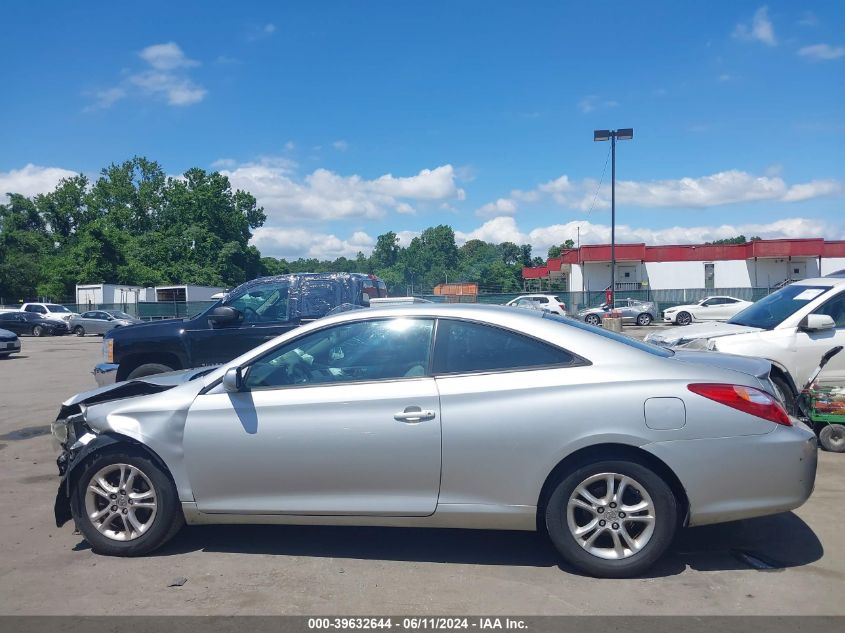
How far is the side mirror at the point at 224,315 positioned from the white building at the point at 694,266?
47.8m

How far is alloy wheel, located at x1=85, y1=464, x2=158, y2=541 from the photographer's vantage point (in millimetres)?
4375

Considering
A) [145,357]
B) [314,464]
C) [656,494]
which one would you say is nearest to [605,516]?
[656,494]

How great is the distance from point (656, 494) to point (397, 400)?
1633 millimetres

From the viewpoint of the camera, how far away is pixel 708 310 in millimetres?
32219

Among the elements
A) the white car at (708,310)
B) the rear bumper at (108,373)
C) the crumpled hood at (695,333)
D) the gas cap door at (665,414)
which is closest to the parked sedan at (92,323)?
the white car at (708,310)

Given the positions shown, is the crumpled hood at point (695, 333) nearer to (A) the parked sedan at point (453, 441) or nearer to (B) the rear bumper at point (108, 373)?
(A) the parked sedan at point (453, 441)

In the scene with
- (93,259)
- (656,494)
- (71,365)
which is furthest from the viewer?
(93,259)

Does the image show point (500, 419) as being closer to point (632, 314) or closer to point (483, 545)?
point (483, 545)

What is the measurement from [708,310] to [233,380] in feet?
104

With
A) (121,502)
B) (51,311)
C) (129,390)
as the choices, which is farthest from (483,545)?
(51,311)

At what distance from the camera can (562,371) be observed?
409 centimetres

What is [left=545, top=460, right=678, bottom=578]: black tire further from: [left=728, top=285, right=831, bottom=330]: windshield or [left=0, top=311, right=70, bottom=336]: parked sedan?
[left=0, top=311, right=70, bottom=336]: parked sedan

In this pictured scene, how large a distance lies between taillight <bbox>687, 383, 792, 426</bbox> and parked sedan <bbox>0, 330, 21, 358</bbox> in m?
22.1

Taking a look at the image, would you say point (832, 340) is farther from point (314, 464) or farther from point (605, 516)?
point (314, 464)
